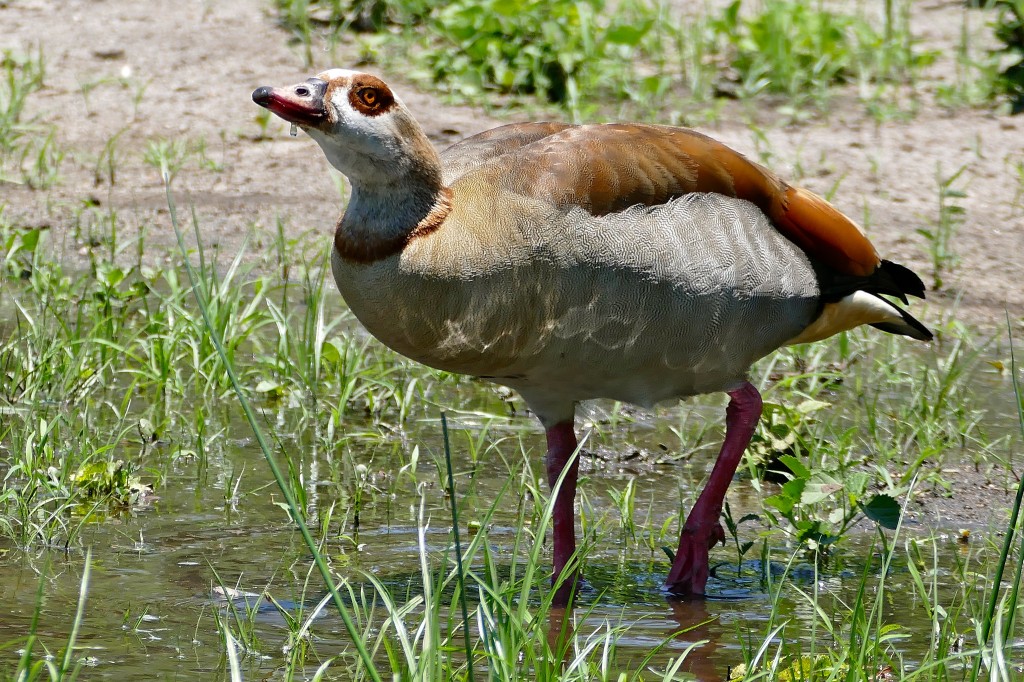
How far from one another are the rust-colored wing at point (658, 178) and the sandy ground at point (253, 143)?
211 centimetres

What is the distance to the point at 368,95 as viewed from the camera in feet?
12.3

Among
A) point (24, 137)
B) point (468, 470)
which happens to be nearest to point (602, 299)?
point (468, 470)

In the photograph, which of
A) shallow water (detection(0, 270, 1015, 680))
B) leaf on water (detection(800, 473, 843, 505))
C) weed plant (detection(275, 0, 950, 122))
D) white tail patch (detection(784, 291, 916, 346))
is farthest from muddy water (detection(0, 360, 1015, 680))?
weed plant (detection(275, 0, 950, 122))

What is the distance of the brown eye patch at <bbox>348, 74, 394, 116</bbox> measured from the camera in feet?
12.3


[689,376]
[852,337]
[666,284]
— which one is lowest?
[852,337]

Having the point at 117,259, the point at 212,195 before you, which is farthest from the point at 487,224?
the point at 212,195

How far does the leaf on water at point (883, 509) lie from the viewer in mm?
4219

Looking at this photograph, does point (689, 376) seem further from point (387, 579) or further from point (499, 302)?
point (387, 579)

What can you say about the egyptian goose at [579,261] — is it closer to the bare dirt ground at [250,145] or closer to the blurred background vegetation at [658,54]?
the bare dirt ground at [250,145]

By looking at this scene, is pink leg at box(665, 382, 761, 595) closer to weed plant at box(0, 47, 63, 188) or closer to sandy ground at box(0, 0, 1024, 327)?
sandy ground at box(0, 0, 1024, 327)

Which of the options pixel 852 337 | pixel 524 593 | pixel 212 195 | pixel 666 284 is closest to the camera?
pixel 524 593

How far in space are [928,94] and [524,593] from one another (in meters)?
7.79

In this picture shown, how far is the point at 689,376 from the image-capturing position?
4.46m

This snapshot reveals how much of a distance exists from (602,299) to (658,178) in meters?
0.47
